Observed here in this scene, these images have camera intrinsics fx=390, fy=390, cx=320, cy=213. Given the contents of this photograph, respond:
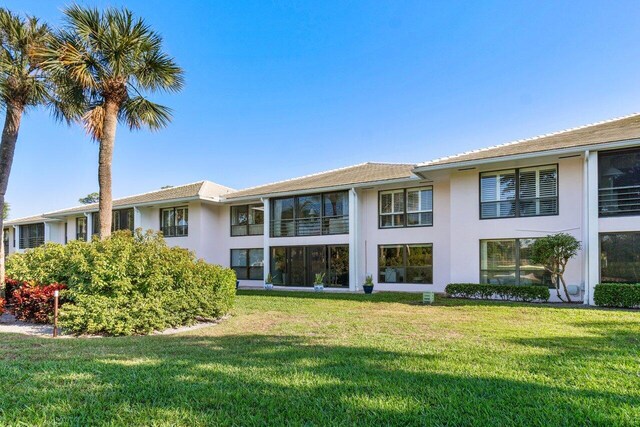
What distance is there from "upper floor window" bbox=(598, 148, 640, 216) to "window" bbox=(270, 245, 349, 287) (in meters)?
10.7

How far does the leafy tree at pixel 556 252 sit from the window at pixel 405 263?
16.2 ft

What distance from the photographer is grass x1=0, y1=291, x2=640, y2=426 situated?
140 inches

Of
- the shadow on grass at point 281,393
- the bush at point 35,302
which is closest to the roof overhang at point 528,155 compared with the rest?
the shadow on grass at point 281,393

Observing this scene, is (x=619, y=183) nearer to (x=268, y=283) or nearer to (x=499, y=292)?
(x=499, y=292)

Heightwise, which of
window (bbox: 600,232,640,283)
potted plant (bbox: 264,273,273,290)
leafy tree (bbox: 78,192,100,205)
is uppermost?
leafy tree (bbox: 78,192,100,205)

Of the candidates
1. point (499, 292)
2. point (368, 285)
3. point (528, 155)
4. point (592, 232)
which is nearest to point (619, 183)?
point (592, 232)

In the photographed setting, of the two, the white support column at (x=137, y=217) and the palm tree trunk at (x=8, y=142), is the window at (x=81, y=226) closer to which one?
the white support column at (x=137, y=217)

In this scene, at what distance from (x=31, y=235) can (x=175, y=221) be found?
65.1 ft

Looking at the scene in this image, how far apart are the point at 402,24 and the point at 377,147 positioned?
10729 mm

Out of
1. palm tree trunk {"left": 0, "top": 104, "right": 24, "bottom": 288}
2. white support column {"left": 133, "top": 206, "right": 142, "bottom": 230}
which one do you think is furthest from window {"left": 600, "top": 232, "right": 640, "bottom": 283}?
white support column {"left": 133, "top": 206, "right": 142, "bottom": 230}

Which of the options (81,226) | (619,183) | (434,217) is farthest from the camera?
(81,226)

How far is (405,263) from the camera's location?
59.8 feet

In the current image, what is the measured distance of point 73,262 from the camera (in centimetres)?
896

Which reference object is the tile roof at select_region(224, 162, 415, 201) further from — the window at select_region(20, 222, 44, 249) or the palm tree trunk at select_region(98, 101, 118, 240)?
the window at select_region(20, 222, 44, 249)
